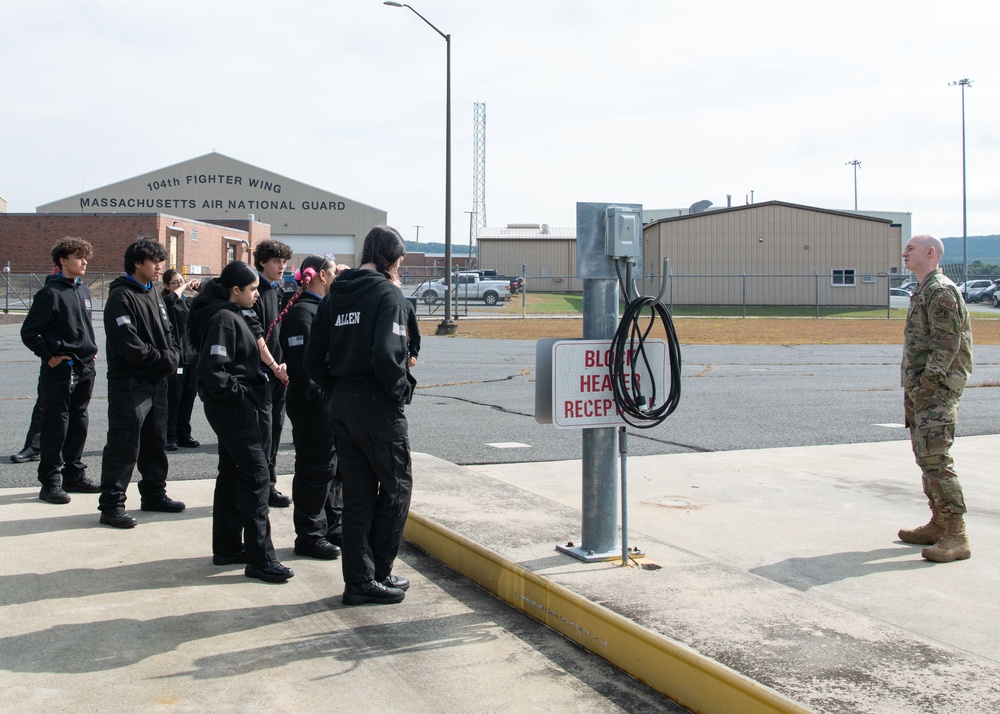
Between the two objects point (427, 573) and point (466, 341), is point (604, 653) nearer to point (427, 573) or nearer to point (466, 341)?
point (427, 573)

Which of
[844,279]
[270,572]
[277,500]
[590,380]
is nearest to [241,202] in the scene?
[844,279]

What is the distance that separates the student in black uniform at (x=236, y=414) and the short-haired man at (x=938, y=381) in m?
3.79

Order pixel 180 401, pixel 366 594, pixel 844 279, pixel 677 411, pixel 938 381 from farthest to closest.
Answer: pixel 844 279, pixel 677 411, pixel 180 401, pixel 938 381, pixel 366 594

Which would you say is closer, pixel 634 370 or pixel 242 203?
pixel 634 370

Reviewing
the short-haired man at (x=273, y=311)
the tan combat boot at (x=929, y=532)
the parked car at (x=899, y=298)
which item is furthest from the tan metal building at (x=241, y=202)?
the tan combat boot at (x=929, y=532)

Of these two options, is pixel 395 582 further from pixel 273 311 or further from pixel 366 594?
pixel 273 311

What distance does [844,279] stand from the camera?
48.5m

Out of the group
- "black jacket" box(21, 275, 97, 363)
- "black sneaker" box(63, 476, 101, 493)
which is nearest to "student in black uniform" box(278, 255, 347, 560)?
→ "black jacket" box(21, 275, 97, 363)

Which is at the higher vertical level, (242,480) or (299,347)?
(299,347)

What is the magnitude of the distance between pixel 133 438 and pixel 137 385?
1.23 feet

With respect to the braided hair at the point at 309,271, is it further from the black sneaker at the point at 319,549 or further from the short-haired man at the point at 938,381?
the short-haired man at the point at 938,381

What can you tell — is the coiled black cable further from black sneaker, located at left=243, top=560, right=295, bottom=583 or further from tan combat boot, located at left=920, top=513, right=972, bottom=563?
black sneaker, located at left=243, top=560, right=295, bottom=583

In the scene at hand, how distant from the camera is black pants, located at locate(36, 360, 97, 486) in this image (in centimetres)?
729

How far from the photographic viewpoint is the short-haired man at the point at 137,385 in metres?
6.66
